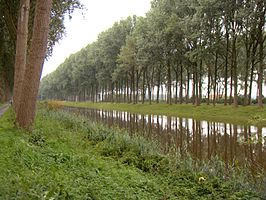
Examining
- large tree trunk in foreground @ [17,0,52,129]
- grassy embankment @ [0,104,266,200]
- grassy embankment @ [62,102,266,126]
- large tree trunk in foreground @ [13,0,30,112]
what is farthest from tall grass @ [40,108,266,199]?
grassy embankment @ [62,102,266,126]

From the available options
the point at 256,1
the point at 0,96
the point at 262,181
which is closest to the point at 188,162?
the point at 262,181

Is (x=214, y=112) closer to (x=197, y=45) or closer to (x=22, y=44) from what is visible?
(x=197, y=45)

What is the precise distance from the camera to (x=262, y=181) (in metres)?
7.96

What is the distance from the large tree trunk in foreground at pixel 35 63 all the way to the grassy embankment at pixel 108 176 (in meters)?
0.74

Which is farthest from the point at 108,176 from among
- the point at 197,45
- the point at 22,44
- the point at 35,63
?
the point at 197,45

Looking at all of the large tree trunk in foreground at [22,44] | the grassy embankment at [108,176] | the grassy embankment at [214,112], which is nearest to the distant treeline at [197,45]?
the grassy embankment at [214,112]

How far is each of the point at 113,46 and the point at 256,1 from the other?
3769 cm

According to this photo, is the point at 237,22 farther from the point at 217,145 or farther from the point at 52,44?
the point at 217,145

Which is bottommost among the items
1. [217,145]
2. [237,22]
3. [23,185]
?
[217,145]

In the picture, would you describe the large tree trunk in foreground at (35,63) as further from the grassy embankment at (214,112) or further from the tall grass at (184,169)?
the grassy embankment at (214,112)

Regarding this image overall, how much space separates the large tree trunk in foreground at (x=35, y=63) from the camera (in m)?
11.7

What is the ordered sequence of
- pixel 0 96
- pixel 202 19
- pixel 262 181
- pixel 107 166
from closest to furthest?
pixel 262 181 < pixel 107 166 < pixel 202 19 < pixel 0 96

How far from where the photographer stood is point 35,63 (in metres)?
11.8

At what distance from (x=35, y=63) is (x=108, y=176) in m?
5.65
